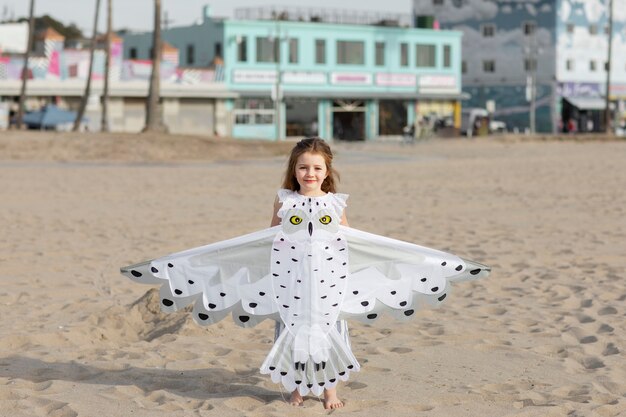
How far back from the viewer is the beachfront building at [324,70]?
5994 cm

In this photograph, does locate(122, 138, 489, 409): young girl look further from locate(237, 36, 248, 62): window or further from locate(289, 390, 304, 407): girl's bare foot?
locate(237, 36, 248, 62): window

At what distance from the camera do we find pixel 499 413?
19.6 ft

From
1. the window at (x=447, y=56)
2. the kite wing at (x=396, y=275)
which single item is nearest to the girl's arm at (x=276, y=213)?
the kite wing at (x=396, y=275)

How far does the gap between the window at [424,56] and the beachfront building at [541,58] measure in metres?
7.54

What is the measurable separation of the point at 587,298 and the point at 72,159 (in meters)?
26.0

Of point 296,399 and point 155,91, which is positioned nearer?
point 296,399

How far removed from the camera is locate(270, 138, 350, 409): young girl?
597 centimetres

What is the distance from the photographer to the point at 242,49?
60219mm

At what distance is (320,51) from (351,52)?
230cm

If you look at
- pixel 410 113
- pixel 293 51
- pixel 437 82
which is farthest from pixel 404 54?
pixel 293 51

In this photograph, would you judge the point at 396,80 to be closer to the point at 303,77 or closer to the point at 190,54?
the point at 303,77

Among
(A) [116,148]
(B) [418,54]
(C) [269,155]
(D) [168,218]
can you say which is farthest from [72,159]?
(B) [418,54]

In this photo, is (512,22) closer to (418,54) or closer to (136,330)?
(418,54)

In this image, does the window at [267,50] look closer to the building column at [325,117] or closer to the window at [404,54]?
the building column at [325,117]
